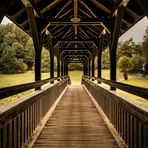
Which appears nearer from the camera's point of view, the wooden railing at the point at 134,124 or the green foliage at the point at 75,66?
the wooden railing at the point at 134,124

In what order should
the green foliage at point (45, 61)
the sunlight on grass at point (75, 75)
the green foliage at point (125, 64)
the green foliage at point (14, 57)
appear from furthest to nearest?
the sunlight on grass at point (75, 75), the green foliage at point (45, 61), the green foliage at point (125, 64), the green foliage at point (14, 57)

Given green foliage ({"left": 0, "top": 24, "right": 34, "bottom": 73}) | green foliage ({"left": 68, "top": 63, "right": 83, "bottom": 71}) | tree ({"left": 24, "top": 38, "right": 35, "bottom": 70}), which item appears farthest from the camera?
green foliage ({"left": 68, "top": 63, "right": 83, "bottom": 71})

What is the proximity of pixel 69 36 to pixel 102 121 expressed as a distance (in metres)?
9.54

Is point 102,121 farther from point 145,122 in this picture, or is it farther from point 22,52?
point 22,52

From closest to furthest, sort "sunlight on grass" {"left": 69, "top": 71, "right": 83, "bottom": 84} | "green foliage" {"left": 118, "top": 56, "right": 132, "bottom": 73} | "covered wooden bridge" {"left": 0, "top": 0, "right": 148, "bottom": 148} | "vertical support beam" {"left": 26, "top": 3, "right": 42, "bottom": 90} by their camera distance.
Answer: "covered wooden bridge" {"left": 0, "top": 0, "right": 148, "bottom": 148} < "vertical support beam" {"left": 26, "top": 3, "right": 42, "bottom": 90} < "green foliage" {"left": 118, "top": 56, "right": 132, "bottom": 73} < "sunlight on grass" {"left": 69, "top": 71, "right": 83, "bottom": 84}

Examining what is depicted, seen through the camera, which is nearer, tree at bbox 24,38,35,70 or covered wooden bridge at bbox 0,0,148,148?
covered wooden bridge at bbox 0,0,148,148

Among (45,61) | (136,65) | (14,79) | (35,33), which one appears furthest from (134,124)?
(45,61)

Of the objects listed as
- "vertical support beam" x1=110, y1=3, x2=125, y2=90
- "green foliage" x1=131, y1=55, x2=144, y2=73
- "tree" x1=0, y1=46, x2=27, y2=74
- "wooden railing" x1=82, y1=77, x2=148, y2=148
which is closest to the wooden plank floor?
"wooden railing" x1=82, y1=77, x2=148, y2=148

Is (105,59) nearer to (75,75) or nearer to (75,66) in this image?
(75,75)

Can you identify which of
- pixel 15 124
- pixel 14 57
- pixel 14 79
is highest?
pixel 14 57

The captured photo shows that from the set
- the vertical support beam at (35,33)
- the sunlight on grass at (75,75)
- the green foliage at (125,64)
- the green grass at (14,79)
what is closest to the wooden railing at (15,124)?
the vertical support beam at (35,33)

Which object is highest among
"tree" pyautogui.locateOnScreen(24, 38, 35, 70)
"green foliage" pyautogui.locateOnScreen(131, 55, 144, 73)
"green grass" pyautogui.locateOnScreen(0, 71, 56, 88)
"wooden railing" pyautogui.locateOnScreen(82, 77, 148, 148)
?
"tree" pyautogui.locateOnScreen(24, 38, 35, 70)

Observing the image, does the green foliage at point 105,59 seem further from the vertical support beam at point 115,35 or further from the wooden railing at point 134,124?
the wooden railing at point 134,124

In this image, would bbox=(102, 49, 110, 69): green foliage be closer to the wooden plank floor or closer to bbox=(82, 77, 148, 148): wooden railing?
the wooden plank floor
